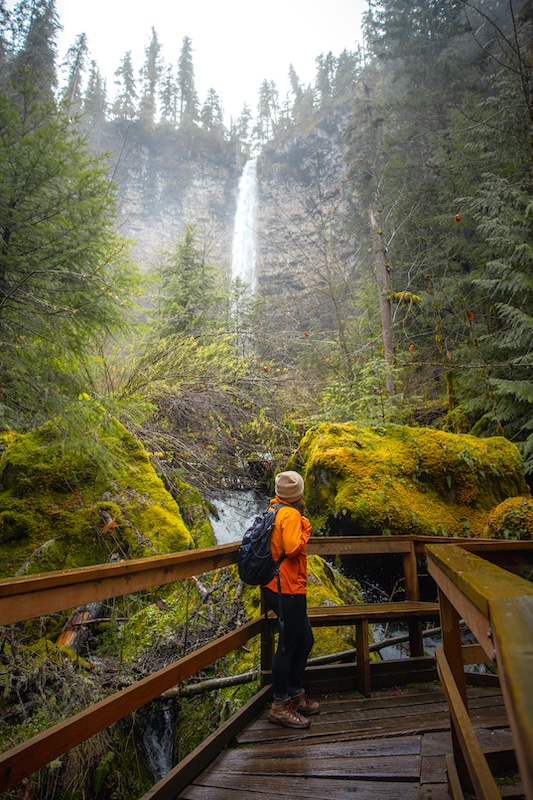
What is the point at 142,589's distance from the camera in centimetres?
209

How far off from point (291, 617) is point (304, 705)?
0.67m

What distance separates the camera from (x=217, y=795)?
2.10 m

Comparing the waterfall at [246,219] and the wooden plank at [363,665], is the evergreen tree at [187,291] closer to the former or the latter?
the wooden plank at [363,665]

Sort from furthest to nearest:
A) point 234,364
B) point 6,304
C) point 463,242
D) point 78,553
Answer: point 463,242, point 234,364, point 78,553, point 6,304

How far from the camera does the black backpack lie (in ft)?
9.55

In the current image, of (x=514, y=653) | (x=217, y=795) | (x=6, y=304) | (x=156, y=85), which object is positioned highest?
(x=156, y=85)

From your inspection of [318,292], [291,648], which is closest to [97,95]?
[318,292]

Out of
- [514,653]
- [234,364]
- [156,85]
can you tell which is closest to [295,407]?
[234,364]

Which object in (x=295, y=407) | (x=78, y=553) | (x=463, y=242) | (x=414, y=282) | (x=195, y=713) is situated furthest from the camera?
(x=414, y=282)

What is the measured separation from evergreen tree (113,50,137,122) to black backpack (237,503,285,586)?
5681cm

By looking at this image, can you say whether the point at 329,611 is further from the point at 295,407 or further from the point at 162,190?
the point at 162,190

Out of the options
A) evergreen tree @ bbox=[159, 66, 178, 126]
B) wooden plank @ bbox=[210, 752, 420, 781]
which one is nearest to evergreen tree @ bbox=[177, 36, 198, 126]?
evergreen tree @ bbox=[159, 66, 178, 126]

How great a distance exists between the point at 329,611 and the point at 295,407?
22.6 ft

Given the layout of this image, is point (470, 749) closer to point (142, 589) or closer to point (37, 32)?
point (142, 589)
